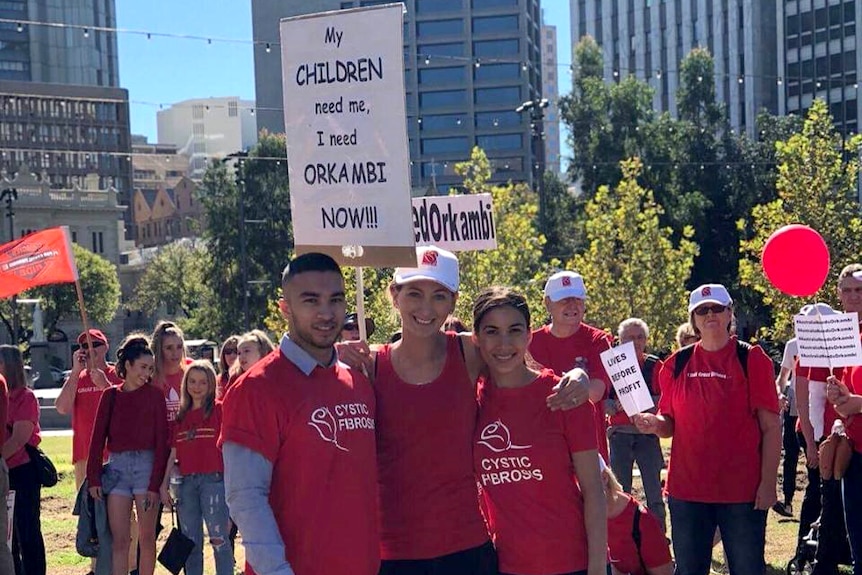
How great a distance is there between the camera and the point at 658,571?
5.09 meters

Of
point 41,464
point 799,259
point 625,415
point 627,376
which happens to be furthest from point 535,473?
point 41,464

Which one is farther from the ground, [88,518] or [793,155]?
[793,155]

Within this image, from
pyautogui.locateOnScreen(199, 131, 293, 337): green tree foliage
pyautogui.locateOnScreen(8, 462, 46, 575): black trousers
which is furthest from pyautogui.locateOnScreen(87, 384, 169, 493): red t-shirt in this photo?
pyautogui.locateOnScreen(199, 131, 293, 337): green tree foliage

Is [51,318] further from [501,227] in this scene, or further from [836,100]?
[836,100]

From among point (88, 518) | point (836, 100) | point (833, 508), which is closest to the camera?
point (833, 508)

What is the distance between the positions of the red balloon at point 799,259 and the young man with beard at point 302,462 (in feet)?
13.5

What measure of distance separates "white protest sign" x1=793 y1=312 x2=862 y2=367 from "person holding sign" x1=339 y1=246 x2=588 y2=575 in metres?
2.58

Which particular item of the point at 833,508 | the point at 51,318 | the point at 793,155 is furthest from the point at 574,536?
the point at 51,318

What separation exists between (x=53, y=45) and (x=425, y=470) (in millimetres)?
149830

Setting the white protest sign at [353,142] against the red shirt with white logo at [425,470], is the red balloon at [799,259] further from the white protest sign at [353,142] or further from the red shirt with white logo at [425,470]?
the red shirt with white logo at [425,470]

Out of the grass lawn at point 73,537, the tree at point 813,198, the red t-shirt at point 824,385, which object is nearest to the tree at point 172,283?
the tree at point 813,198

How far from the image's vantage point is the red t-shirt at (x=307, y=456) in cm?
380

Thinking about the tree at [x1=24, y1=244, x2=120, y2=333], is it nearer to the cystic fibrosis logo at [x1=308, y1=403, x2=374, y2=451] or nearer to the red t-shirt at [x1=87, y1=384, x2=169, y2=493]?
the red t-shirt at [x1=87, y1=384, x2=169, y2=493]

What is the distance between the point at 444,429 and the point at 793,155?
27.0 metres
